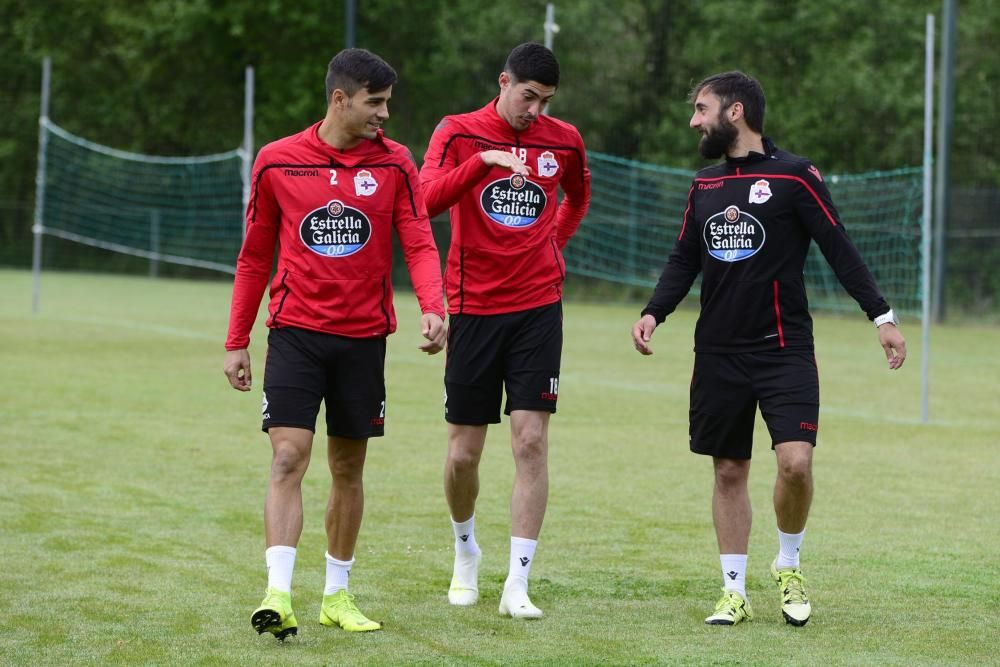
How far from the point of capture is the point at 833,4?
36.8 m

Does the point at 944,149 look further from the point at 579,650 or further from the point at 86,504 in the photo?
the point at 579,650

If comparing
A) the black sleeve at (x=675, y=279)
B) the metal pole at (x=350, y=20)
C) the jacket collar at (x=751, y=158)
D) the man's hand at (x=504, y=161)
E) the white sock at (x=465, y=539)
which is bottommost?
the white sock at (x=465, y=539)

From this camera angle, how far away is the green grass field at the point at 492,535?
5648 millimetres

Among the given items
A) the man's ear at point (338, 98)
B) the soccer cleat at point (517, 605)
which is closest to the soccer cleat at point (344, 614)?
the soccer cleat at point (517, 605)

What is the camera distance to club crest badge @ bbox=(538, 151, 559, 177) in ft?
21.7

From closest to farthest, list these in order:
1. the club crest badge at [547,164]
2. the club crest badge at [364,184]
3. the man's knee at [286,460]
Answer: the man's knee at [286,460] < the club crest badge at [364,184] < the club crest badge at [547,164]

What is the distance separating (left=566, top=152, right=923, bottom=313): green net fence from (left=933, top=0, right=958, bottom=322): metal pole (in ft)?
1.80

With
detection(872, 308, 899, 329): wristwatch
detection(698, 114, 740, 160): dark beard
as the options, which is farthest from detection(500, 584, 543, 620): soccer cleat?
detection(698, 114, 740, 160): dark beard

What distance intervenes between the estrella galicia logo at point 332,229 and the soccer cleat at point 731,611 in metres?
1.84

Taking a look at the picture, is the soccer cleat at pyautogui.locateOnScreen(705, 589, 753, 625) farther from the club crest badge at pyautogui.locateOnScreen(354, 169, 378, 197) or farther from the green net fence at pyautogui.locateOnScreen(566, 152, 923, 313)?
the green net fence at pyautogui.locateOnScreen(566, 152, 923, 313)

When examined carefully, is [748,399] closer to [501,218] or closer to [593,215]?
[501,218]

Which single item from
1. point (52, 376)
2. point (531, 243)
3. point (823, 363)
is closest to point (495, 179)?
point (531, 243)

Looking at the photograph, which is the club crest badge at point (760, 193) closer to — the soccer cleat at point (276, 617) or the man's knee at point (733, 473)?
the man's knee at point (733, 473)

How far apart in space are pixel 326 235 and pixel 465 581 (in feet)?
5.01
